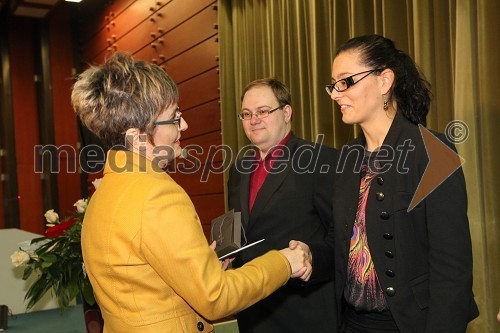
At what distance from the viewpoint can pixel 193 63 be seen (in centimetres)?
554

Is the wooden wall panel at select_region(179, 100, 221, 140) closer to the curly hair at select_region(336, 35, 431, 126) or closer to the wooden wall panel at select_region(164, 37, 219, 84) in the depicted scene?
the wooden wall panel at select_region(164, 37, 219, 84)

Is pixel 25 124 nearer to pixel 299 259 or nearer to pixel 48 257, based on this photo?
Answer: pixel 48 257

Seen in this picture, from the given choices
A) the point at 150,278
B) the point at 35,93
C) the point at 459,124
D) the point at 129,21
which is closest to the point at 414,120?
the point at 150,278

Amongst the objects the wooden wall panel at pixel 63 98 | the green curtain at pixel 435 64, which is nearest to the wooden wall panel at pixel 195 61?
the green curtain at pixel 435 64

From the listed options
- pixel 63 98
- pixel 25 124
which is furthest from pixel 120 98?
pixel 25 124

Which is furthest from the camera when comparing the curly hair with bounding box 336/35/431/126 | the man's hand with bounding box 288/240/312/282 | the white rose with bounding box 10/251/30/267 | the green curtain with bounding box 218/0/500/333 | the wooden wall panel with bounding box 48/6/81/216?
the wooden wall panel with bounding box 48/6/81/216

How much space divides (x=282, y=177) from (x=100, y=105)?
1.08 metres

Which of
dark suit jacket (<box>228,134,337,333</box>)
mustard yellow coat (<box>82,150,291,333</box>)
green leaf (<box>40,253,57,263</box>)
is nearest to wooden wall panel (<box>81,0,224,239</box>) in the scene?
dark suit jacket (<box>228,134,337,333</box>)

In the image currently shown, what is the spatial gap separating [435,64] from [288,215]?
1395 mm

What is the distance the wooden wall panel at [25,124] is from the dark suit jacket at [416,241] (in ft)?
25.8

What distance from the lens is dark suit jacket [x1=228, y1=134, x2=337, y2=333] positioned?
2.27m

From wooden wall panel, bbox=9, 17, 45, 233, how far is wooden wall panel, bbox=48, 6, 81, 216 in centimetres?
47

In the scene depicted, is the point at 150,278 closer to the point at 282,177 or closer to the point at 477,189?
the point at 282,177

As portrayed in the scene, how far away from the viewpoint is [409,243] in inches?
61.5
